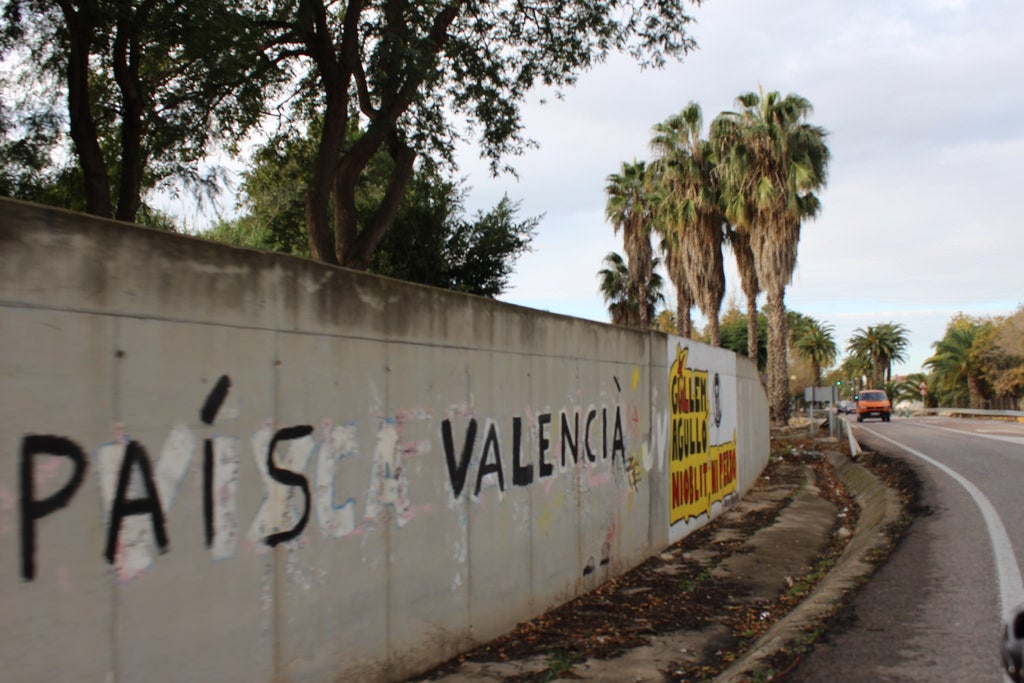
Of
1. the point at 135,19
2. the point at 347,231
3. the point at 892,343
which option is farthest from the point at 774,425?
the point at 892,343

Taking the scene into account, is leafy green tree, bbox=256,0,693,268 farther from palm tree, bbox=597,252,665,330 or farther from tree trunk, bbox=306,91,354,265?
palm tree, bbox=597,252,665,330

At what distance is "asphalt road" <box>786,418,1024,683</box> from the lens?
5203 millimetres

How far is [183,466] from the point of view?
3865 millimetres

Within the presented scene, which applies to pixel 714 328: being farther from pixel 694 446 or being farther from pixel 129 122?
pixel 129 122

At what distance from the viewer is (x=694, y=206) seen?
32125mm

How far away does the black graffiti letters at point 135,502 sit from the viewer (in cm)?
351

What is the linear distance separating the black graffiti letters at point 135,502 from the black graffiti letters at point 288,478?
68 cm

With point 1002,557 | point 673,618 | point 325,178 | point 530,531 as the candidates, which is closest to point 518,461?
point 530,531

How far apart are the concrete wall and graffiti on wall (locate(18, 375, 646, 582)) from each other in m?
0.01

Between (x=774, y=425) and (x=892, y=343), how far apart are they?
2657 inches

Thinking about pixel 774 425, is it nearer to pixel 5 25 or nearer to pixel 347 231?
pixel 347 231

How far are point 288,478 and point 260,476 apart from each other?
212mm

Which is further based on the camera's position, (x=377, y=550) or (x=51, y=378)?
(x=377, y=550)

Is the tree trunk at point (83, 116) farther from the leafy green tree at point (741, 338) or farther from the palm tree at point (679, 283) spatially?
the leafy green tree at point (741, 338)
